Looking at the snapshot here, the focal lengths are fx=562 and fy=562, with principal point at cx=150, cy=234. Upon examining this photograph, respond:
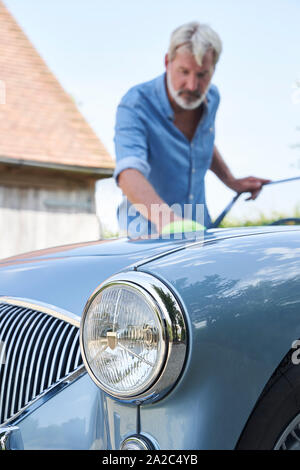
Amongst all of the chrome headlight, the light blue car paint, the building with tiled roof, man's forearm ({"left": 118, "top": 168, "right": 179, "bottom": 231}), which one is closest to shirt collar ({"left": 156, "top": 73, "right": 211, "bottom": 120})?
man's forearm ({"left": 118, "top": 168, "right": 179, "bottom": 231})

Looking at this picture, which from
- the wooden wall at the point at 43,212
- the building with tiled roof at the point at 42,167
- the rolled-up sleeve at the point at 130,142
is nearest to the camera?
the rolled-up sleeve at the point at 130,142

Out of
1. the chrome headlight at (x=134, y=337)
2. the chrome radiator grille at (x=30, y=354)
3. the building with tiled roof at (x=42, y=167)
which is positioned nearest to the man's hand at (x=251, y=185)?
the chrome radiator grille at (x=30, y=354)

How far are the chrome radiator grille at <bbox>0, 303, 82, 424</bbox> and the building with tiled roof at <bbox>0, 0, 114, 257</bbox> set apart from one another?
23.9 feet

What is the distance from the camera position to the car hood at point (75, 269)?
155cm

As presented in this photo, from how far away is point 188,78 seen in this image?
9.45 feet

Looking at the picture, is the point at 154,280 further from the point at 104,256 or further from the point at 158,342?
the point at 104,256

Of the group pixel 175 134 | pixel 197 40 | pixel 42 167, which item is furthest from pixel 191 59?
pixel 42 167

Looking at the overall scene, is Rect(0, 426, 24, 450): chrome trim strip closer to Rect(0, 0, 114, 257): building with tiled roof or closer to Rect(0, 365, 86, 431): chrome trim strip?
Rect(0, 365, 86, 431): chrome trim strip

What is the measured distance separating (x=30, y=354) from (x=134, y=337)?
51 centimetres

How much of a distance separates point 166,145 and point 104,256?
1.42 metres

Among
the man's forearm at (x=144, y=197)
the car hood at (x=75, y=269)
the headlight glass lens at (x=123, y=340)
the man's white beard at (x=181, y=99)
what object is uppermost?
the man's white beard at (x=181, y=99)

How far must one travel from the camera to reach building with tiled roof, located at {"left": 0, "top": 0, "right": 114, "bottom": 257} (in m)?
9.30

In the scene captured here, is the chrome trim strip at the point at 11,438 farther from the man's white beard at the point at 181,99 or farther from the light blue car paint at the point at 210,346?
the man's white beard at the point at 181,99

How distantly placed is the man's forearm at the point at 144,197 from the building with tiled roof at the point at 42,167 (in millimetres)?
6324
